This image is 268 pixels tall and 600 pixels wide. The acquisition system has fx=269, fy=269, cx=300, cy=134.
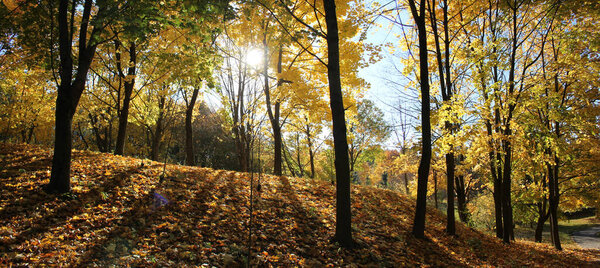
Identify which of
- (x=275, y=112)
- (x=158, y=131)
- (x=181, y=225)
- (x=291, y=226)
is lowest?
(x=291, y=226)

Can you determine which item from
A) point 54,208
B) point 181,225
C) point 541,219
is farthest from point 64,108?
point 541,219

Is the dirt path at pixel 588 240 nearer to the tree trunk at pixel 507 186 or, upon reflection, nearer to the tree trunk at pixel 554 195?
the tree trunk at pixel 554 195

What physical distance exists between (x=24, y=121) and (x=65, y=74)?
1581cm

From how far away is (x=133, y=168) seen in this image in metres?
7.05

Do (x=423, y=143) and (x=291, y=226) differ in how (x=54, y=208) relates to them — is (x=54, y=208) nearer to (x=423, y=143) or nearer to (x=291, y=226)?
(x=291, y=226)

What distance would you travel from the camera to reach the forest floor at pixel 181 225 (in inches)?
149

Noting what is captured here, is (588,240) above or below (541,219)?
below

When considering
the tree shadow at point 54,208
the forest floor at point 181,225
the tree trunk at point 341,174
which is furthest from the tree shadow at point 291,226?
the tree shadow at point 54,208

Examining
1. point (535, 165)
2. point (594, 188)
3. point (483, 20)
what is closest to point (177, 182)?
point (483, 20)

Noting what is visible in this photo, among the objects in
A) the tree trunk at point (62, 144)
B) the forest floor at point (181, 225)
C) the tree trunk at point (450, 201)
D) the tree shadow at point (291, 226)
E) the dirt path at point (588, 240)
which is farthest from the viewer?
the dirt path at point (588, 240)

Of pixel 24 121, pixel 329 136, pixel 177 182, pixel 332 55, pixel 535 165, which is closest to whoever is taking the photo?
pixel 332 55

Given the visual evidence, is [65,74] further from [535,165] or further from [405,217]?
[535,165]

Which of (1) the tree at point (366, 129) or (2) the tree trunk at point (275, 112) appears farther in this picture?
(1) the tree at point (366, 129)

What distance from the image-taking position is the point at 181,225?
4898 mm
